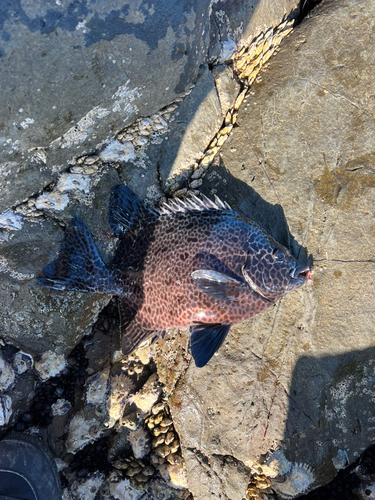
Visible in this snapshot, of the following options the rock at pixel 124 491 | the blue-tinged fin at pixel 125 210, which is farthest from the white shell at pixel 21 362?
the rock at pixel 124 491

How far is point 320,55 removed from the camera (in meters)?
4.61

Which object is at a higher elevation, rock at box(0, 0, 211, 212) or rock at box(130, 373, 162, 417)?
rock at box(0, 0, 211, 212)

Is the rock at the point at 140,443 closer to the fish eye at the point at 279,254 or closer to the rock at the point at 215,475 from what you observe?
the rock at the point at 215,475

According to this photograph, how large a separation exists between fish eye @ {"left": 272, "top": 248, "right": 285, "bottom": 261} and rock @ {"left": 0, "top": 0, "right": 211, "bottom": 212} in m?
2.15

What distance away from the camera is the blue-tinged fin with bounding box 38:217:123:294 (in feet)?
14.0

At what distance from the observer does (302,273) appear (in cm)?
413

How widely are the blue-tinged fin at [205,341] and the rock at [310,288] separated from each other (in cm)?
42

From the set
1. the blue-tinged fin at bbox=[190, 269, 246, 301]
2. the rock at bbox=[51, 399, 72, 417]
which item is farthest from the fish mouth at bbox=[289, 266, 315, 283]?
the rock at bbox=[51, 399, 72, 417]

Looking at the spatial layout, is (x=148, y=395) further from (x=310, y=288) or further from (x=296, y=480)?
(x=310, y=288)

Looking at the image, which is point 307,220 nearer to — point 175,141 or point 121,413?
point 175,141

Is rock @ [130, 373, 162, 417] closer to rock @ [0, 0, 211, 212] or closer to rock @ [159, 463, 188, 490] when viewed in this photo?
rock @ [159, 463, 188, 490]

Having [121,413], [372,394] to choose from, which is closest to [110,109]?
[121,413]

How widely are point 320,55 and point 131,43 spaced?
2506mm

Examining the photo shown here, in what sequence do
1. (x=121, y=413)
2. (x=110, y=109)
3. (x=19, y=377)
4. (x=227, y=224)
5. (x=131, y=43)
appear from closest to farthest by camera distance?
(x=131, y=43) → (x=110, y=109) → (x=227, y=224) → (x=19, y=377) → (x=121, y=413)
